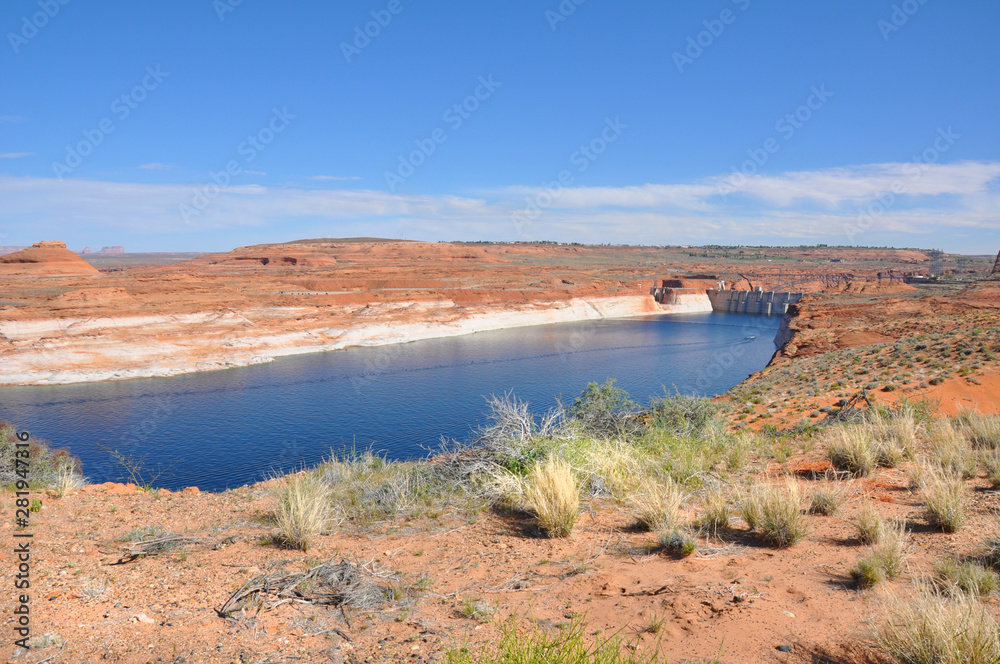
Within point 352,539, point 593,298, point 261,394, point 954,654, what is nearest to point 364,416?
point 261,394

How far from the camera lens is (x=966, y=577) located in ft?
11.7

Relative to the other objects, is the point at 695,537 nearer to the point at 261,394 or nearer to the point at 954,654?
the point at 954,654

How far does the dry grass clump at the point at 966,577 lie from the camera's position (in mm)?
3443

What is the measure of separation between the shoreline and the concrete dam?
31.1m

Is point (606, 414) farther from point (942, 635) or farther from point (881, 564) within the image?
point (942, 635)

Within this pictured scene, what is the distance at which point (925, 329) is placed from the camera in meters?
24.7

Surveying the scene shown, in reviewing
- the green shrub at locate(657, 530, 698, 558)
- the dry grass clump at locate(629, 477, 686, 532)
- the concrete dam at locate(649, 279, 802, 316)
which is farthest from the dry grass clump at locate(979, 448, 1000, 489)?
the concrete dam at locate(649, 279, 802, 316)

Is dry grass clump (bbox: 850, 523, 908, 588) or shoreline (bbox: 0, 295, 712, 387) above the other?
dry grass clump (bbox: 850, 523, 908, 588)

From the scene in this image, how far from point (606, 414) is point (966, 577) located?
A: 23.3ft

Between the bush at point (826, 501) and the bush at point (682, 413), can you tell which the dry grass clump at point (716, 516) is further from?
the bush at point (682, 413)

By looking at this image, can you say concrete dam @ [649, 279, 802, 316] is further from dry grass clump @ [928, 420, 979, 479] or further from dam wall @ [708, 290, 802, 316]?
dry grass clump @ [928, 420, 979, 479]

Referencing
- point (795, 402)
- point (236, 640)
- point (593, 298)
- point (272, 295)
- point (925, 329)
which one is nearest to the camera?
point (236, 640)

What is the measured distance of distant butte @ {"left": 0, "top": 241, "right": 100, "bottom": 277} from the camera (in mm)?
61559

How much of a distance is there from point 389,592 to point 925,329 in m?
28.3
